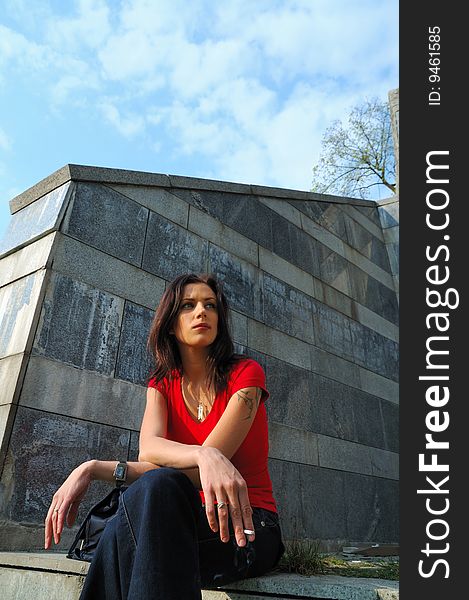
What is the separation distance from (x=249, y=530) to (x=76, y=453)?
198cm

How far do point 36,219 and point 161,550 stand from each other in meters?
3.13

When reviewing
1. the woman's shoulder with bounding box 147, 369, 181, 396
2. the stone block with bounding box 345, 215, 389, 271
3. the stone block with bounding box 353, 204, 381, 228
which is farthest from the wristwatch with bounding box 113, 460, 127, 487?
the stone block with bounding box 353, 204, 381, 228

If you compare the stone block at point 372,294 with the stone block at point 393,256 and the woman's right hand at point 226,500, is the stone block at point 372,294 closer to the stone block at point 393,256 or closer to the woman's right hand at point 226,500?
the stone block at point 393,256

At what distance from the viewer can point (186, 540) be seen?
5.14ft

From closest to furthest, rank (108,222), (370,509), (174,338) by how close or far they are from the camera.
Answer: (174,338) < (108,222) < (370,509)

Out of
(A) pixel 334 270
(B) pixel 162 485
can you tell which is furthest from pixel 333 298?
(B) pixel 162 485

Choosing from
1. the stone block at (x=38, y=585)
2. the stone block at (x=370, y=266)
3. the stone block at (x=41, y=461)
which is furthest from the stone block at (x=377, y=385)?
the stone block at (x=38, y=585)

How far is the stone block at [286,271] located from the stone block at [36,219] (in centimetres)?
234

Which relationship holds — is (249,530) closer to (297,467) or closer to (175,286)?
(175,286)

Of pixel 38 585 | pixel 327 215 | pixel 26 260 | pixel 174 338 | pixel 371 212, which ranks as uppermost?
pixel 371 212

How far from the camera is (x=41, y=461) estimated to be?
123 inches

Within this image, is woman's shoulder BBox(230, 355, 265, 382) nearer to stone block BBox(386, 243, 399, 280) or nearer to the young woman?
the young woman

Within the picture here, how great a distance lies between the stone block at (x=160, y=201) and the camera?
4.38m

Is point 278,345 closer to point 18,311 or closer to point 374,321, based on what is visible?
point 374,321
